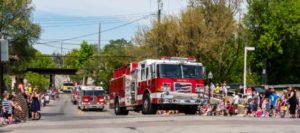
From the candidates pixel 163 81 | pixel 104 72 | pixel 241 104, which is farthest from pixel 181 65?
pixel 104 72

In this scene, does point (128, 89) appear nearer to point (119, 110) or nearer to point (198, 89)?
point (119, 110)

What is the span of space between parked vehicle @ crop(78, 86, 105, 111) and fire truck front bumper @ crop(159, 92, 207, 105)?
28.6 metres

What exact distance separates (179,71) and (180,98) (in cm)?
134

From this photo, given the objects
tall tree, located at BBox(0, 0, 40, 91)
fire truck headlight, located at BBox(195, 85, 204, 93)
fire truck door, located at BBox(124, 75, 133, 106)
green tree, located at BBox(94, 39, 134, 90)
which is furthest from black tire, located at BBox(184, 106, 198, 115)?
green tree, located at BBox(94, 39, 134, 90)

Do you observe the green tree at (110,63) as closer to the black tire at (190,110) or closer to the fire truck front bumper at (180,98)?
the black tire at (190,110)

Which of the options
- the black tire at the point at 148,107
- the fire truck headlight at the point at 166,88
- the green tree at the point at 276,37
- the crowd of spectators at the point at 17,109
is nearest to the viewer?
the crowd of spectators at the point at 17,109

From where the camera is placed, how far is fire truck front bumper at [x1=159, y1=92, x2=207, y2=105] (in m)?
30.0

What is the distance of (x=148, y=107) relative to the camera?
31000 mm

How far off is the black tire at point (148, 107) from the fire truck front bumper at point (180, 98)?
0.98m

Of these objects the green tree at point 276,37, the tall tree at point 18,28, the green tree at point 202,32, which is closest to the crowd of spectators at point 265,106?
the tall tree at point 18,28

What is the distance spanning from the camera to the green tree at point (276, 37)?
77.2 metres

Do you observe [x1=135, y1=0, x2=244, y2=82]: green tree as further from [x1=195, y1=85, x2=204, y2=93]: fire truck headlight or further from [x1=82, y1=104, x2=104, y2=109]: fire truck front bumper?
[x1=195, y1=85, x2=204, y2=93]: fire truck headlight

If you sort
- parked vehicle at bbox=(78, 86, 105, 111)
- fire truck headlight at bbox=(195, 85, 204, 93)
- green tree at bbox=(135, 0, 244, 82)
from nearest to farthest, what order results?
fire truck headlight at bbox=(195, 85, 204, 93), parked vehicle at bbox=(78, 86, 105, 111), green tree at bbox=(135, 0, 244, 82)

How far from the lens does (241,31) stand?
64.8m
